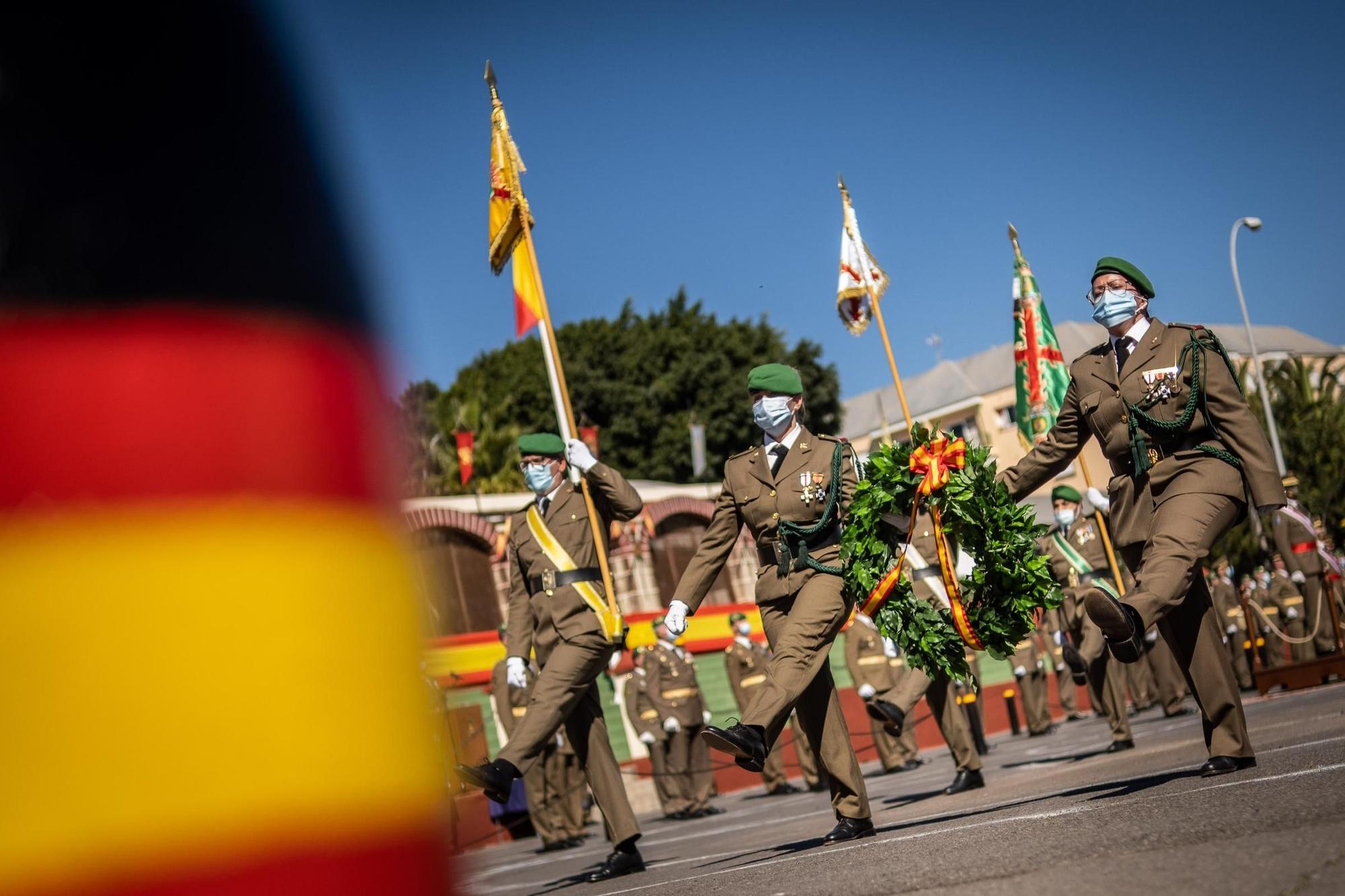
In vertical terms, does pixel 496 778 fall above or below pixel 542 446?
below

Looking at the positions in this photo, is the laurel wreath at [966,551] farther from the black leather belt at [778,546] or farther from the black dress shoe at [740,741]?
the black dress shoe at [740,741]

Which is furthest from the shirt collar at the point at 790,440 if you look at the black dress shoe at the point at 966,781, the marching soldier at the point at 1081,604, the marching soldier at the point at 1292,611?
the marching soldier at the point at 1292,611

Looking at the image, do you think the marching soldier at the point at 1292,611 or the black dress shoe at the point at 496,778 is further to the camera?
the marching soldier at the point at 1292,611

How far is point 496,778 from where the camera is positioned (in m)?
7.38

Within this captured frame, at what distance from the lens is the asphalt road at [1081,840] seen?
3.48 meters

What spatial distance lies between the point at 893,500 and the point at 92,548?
605 centimetres

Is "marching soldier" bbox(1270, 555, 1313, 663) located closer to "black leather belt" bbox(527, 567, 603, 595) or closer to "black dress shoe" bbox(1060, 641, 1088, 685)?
"black dress shoe" bbox(1060, 641, 1088, 685)

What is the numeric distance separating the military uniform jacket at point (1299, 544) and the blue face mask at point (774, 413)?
14515 millimetres

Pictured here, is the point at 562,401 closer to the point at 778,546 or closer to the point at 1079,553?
the point at 778,546

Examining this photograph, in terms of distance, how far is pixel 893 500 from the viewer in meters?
6.71

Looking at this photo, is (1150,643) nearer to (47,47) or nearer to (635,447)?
(47,47)

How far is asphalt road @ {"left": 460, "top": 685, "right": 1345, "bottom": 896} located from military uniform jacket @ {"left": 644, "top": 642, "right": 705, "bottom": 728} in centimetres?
779

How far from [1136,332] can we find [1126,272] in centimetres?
35

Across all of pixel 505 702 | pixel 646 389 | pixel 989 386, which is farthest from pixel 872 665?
pixel 989 386
